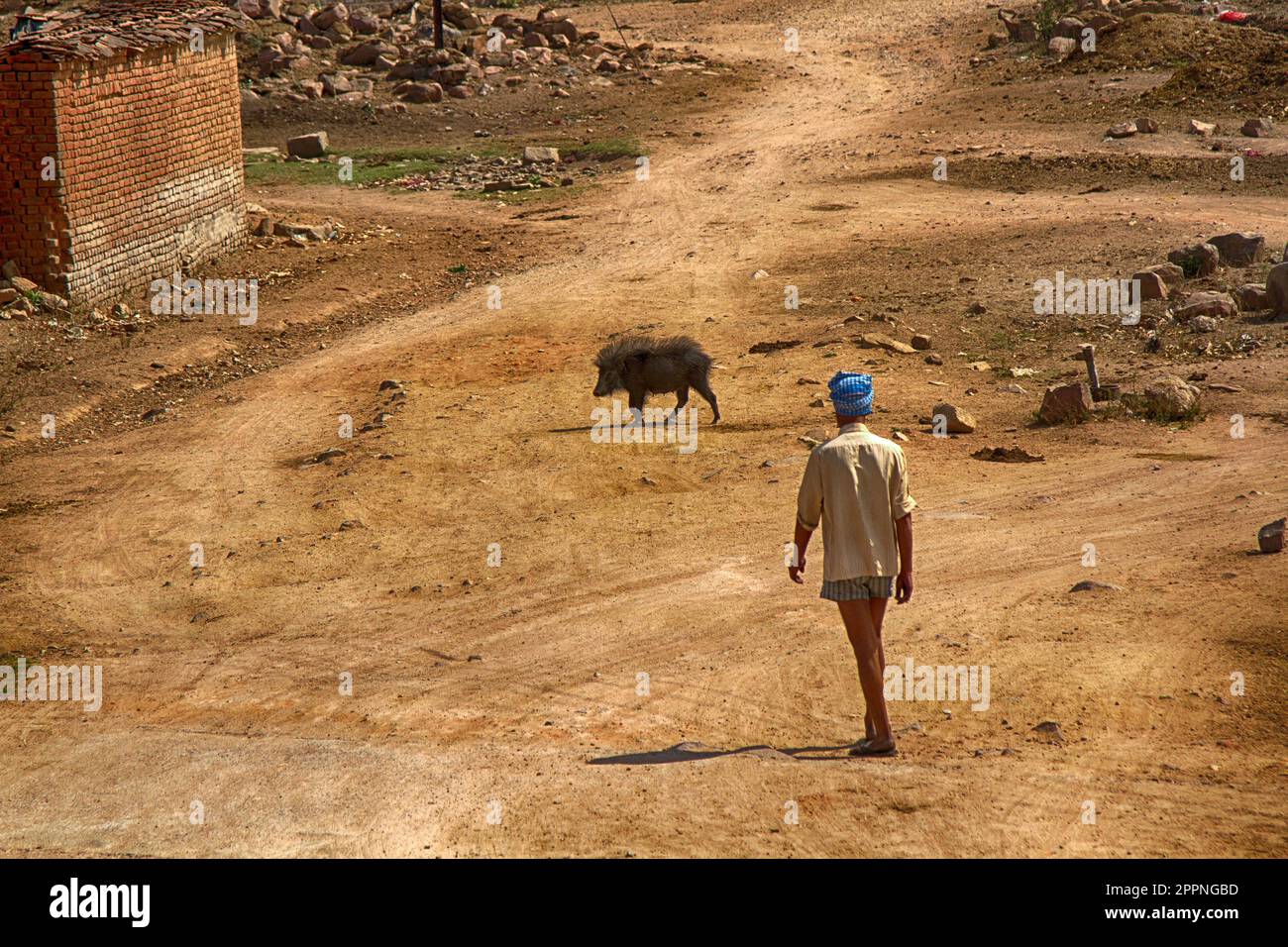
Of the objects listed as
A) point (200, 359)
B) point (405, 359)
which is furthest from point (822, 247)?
point (200, 359)

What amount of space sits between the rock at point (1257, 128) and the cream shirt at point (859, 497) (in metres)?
20.3

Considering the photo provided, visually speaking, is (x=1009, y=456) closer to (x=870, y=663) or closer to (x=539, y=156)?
(x=870, y=663)

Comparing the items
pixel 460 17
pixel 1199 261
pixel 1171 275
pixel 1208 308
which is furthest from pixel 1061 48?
pixel 1208 308

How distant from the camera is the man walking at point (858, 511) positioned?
21.9 feet

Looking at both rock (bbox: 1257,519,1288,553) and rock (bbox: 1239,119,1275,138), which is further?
rock (bbox: 1239,119,1275,138)

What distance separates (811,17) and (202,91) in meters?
25.1

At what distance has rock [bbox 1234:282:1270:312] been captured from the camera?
49.4ft

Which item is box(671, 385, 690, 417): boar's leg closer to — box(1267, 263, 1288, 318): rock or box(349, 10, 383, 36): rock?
box(1267, 263, 1288, 318): rock

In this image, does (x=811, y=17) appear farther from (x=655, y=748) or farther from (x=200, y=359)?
(x=655, y=748)

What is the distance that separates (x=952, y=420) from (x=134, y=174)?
11.4 meters

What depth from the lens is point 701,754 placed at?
23.9ft

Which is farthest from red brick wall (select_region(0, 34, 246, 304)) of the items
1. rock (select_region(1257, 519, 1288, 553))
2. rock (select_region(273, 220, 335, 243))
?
rock (select_region(1257, 519, 1288, 553))

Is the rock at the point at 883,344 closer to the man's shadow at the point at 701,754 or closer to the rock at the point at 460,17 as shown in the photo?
the man's shadow at the point at 701,754

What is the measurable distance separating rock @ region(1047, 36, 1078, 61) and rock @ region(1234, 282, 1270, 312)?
17.2 metres
